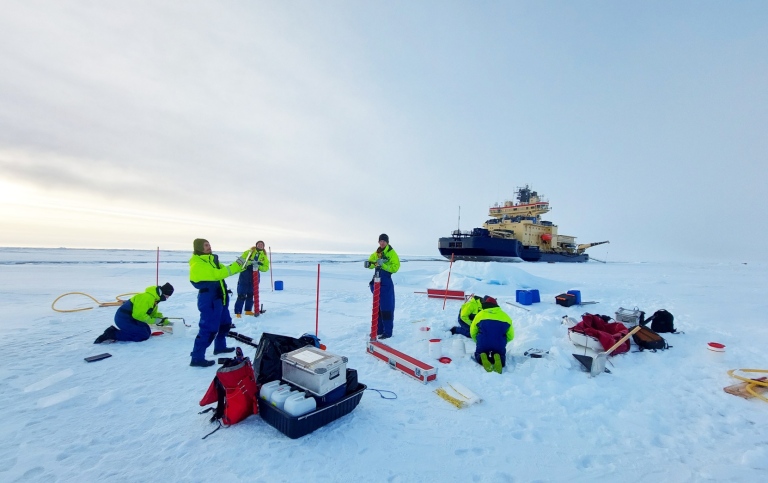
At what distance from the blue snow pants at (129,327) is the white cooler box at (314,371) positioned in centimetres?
384

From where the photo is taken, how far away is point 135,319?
18.0 feet

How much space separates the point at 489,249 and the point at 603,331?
3243 centimetres

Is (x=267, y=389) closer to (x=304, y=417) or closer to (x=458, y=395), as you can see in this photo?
(x=304, y=417)

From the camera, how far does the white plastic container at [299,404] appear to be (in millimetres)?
2793

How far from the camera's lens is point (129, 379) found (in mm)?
3998

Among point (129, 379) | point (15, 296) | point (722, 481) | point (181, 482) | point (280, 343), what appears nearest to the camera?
point (181, 482)

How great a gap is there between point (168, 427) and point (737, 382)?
713cm

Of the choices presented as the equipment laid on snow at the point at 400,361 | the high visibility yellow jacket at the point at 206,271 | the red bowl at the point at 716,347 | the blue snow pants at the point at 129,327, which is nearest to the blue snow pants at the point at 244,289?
the blue snow pants at the point at 129,327

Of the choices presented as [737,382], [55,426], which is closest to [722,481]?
[737,382]

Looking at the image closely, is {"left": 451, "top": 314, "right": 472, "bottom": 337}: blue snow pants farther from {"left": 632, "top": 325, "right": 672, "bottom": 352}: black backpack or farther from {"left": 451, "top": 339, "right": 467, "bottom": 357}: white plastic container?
{"left": 632, "top": 325, "right": 672, "bottom": 352}: black backpack

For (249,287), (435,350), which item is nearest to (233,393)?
(435,350)

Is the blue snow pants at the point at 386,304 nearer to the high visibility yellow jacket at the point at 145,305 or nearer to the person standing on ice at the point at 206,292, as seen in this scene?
the person standing on ice at the point at 206,292

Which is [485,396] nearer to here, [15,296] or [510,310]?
[510,310]

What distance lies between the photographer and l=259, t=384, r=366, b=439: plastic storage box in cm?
278
